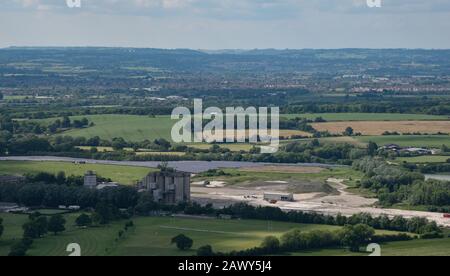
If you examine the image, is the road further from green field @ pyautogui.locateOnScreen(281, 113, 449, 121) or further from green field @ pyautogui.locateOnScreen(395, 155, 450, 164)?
green field @ pyautogui.locateOnScreen(281, 113, 449, 121)

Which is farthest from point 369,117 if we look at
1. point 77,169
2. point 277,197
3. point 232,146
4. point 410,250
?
point 410,250

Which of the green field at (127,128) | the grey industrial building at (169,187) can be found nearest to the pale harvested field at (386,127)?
the green field at (127,128)

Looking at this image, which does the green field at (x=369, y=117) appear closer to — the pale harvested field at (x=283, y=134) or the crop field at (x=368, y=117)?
the crop field at (x=368, y=117)

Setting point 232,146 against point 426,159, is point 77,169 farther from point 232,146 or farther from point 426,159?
point 426,159

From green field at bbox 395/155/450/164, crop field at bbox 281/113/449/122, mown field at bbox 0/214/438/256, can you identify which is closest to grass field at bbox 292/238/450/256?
mown field at bbox 0/214/438/256

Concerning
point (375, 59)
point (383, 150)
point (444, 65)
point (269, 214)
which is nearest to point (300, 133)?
point (383, 150)
